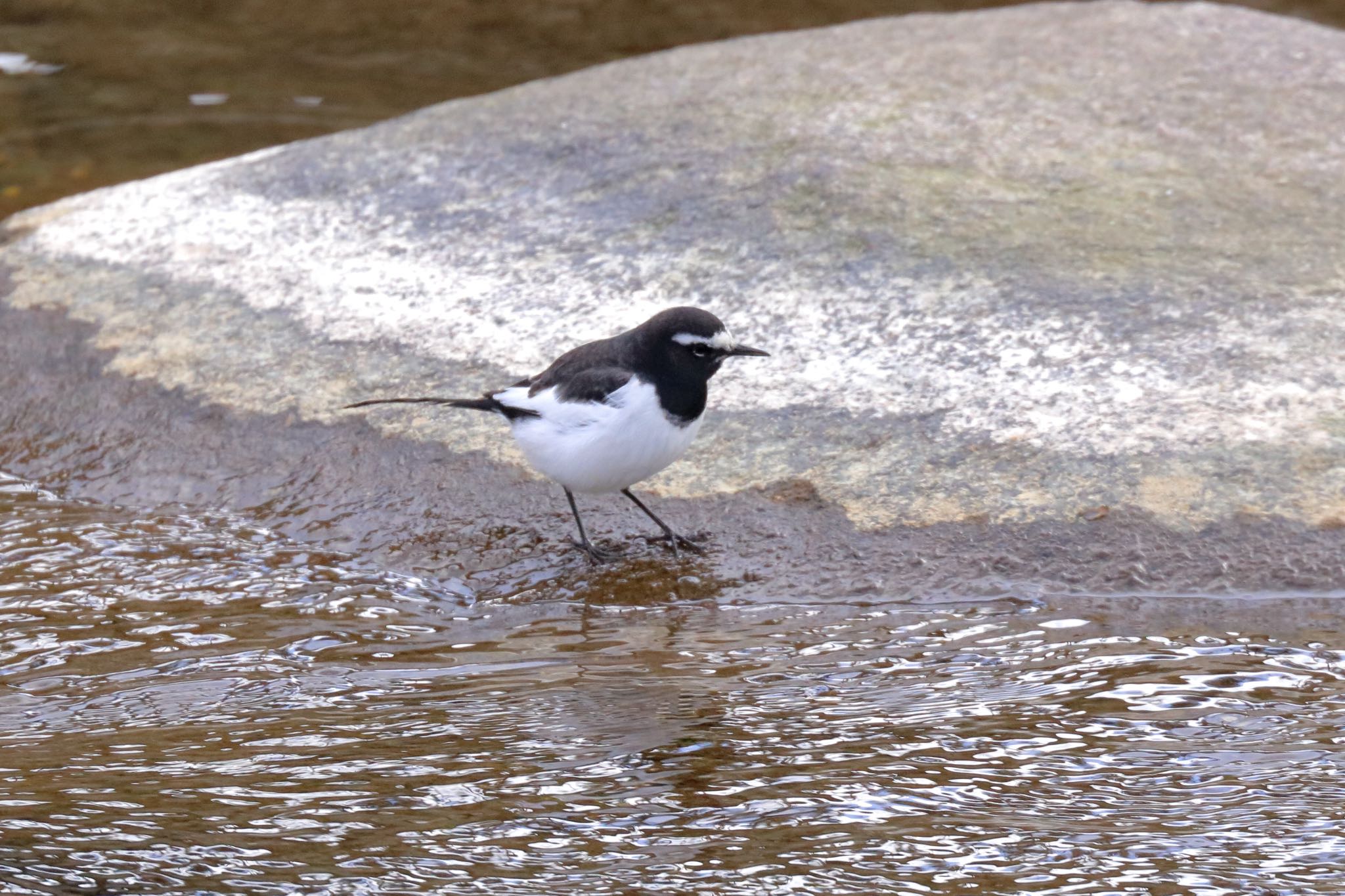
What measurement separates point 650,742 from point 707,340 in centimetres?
153

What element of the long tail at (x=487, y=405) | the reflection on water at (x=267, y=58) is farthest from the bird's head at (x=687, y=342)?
the reflection on water at (x=267, y=58)

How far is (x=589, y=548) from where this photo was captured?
5.07 meters

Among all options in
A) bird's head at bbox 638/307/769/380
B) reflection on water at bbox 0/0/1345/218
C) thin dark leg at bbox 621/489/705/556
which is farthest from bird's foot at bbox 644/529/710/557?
reflection on water at bbox 0/0/1345/218

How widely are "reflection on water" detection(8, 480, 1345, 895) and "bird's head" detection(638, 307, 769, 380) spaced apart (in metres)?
0.74

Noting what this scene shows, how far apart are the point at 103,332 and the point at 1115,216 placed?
169 inches

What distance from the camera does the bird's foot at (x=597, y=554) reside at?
5074mm

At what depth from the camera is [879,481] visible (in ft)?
16.6

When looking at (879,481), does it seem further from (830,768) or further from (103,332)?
(103,332)

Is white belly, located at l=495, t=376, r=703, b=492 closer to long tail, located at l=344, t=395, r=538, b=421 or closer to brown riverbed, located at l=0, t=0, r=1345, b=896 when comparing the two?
long tail, located at l=344, t=395, r=538, b=421

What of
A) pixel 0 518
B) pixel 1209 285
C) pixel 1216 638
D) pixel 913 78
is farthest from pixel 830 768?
pixel 913 78

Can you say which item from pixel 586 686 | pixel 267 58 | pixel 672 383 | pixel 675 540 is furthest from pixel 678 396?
pixel 267 58

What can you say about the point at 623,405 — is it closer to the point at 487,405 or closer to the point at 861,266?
the point at 487,405

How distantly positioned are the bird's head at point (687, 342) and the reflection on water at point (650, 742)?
735mm

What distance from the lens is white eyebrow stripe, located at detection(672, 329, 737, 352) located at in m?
4.86
